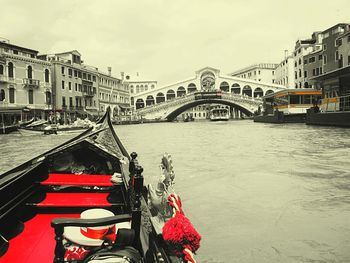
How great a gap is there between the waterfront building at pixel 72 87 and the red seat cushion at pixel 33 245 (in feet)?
74.8

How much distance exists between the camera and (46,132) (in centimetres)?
1491

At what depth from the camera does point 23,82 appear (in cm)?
2209

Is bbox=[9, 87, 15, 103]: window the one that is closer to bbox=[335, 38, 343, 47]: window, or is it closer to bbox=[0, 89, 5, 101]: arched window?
bbox=[0, 89, 5, 101]: arched window

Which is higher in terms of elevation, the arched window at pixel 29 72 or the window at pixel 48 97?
the arched window at pixel 29 72

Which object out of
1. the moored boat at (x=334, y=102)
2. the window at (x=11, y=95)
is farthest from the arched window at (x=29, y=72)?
the moored boat at (x=334, y=102)

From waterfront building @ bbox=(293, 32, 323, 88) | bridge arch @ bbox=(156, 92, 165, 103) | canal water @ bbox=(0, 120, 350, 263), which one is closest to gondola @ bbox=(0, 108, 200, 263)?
canal water @ bbox=(0, 120, 350, 263)

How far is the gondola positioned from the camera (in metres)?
1.21

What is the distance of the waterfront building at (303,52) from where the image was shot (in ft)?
105

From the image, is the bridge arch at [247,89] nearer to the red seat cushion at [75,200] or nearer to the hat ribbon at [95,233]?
the red seat cushion at [75,200]

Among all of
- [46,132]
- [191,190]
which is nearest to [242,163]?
[191,190]

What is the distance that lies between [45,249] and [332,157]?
5217 mm

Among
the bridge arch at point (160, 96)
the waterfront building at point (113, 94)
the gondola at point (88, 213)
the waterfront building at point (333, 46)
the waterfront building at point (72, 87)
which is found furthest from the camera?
the bridge arch at point (160, 96)

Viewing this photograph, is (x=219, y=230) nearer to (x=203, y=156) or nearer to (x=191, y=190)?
(x=191, y=190)

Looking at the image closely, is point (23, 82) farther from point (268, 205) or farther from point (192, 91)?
point (192, 91)
